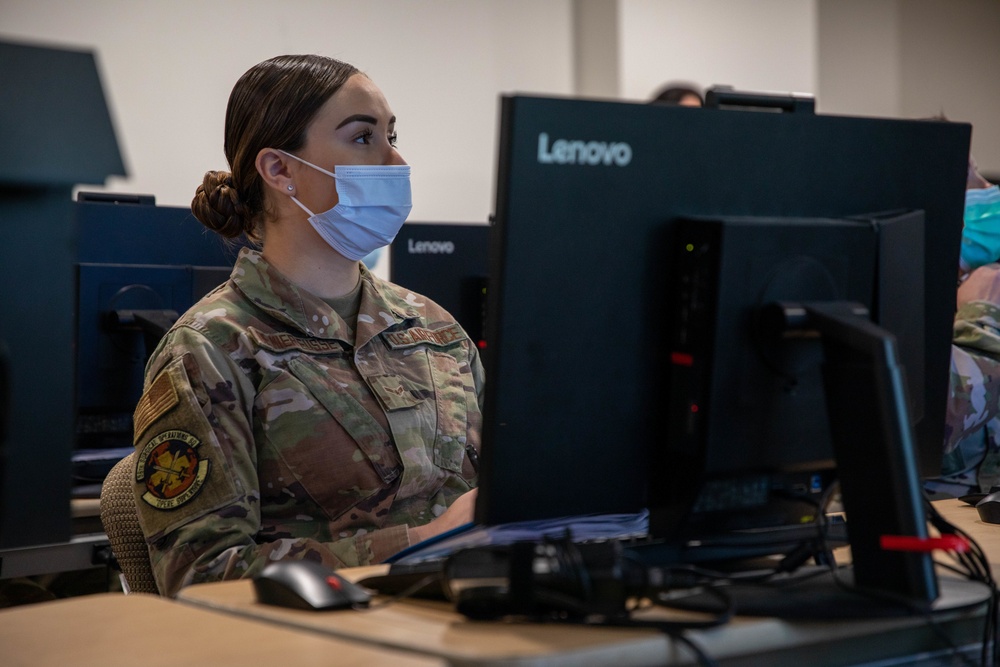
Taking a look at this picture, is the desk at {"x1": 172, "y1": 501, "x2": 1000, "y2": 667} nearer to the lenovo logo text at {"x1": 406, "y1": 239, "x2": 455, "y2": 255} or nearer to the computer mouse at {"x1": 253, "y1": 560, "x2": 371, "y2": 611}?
the computer mouse at {"x1": 253, "y1": 560, "x2": 371, "y2": 611}

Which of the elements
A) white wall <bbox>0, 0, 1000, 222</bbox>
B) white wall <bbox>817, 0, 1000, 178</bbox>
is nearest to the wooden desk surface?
white wall <bbox>0, 0, 1000, 222</bbox>

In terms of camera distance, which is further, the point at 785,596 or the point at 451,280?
the point at 451,280

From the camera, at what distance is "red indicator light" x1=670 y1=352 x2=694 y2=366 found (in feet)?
3.35

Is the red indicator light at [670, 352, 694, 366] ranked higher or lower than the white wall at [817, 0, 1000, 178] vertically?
lower

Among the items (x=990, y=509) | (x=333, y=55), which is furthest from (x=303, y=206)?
(x=333, y=55)

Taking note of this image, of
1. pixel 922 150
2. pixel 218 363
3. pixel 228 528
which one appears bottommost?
pixel 228 528

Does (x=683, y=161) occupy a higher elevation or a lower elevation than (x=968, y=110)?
lower

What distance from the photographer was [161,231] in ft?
7.60

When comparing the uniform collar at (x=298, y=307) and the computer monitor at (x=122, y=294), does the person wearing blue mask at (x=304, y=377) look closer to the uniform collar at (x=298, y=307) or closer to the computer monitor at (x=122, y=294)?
the uniform collar at (x=298, y=307)

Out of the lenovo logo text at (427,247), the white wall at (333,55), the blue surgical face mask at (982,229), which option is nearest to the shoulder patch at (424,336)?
the lenovo logo text at (427,247)

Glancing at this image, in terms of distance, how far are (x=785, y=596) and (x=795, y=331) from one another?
0.24m

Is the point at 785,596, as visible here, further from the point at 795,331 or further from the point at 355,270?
the point at 355,270

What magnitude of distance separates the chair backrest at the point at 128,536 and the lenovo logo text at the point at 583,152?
833 millimetres

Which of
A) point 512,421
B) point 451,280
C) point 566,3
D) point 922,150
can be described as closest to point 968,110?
point 566,3
